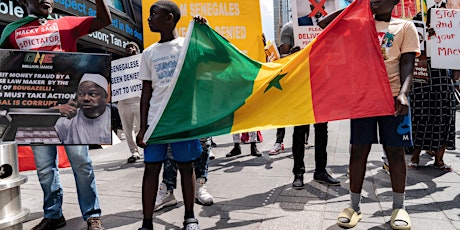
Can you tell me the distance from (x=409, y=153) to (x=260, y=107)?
11.9 feet

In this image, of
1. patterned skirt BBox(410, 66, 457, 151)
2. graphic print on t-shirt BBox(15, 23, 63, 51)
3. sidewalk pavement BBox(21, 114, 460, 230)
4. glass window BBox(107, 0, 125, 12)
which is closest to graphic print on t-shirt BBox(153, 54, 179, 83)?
graphic print on t-shirt BBox(15, 23, 63, 51)

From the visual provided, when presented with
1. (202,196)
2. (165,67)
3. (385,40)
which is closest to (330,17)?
(385,40)

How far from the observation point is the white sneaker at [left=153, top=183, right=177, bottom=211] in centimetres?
346

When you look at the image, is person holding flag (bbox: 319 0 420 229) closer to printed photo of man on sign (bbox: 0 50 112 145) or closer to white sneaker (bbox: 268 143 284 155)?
printed photo of man on sign (bbox: 0 50 112 145)

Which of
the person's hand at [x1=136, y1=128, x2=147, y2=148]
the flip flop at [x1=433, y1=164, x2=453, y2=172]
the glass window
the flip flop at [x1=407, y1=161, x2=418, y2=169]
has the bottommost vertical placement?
the flip flop at [x1=433, y1=164, x2=453, y2=172]

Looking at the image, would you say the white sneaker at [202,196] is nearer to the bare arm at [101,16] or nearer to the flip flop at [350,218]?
the flip flop at [350,218]

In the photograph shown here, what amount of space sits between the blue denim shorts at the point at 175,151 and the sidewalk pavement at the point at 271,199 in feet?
2.08

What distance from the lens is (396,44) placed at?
2.78 meters

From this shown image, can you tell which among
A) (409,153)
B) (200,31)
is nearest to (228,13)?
(200,31)

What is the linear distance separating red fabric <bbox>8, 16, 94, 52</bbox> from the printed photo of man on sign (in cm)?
22

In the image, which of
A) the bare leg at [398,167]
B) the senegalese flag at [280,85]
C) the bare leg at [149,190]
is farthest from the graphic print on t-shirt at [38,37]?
the bare leg at [398,167]

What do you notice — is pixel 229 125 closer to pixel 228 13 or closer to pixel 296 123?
pixel 296 123

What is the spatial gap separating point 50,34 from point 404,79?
105 inches

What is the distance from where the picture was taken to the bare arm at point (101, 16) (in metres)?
2.80
